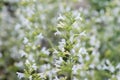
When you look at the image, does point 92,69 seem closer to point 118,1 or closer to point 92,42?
point 92,42

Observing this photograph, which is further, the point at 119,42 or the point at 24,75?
the point at 119,42

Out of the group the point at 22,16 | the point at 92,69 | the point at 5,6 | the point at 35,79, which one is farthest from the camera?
the point at 5,6

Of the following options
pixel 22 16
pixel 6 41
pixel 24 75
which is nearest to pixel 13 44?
pixel 6 41

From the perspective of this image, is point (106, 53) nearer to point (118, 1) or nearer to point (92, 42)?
point (92, 42)

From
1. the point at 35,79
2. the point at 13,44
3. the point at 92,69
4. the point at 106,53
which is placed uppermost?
the point at 13,44

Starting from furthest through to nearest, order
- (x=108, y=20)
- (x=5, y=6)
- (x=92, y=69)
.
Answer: (x=5, y=6) < (x=108, y=20) < (x=92, y=69)

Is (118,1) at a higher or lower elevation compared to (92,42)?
higher

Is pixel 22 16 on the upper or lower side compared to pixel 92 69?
upper

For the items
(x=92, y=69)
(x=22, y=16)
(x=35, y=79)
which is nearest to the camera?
(x=35, y=79)

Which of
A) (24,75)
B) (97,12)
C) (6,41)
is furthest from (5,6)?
(24,75)
